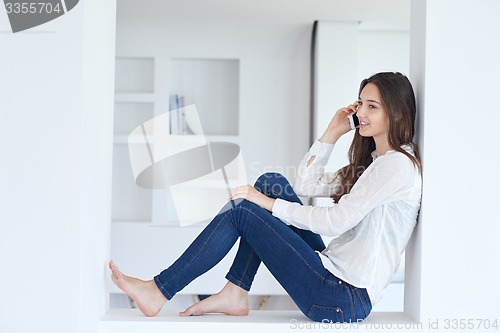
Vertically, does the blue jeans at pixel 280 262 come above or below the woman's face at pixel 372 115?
below

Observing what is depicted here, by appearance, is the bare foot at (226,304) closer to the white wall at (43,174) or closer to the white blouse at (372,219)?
the white blouse at (372,219)

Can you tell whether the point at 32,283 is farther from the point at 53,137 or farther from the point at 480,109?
the point at 480,109

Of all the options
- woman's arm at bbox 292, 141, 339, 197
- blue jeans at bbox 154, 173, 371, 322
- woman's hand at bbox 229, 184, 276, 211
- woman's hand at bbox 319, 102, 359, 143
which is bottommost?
blue jeans at bbox 154, 173, 371, 322

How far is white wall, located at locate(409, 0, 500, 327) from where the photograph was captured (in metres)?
2.26

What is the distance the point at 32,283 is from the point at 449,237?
143 centimetres

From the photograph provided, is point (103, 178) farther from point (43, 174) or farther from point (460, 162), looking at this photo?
point (460, 162)

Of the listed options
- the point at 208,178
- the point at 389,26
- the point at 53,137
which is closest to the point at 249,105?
the point at 208,178

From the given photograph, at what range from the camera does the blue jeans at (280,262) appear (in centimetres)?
229

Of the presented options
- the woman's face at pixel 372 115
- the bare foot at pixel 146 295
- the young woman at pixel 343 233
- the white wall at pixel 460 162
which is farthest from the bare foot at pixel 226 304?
the woman's face at pixel 372 115

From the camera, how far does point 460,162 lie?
2271 millimetres

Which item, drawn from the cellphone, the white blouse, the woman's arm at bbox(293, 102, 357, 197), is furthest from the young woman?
the woman's arm at bbox(293, 102, 357, 197)

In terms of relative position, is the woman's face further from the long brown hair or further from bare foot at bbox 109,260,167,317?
bare foot at bbox 109,260,167,317

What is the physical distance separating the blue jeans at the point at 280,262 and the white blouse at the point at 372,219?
49 mm

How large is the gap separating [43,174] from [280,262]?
2.88 ft
